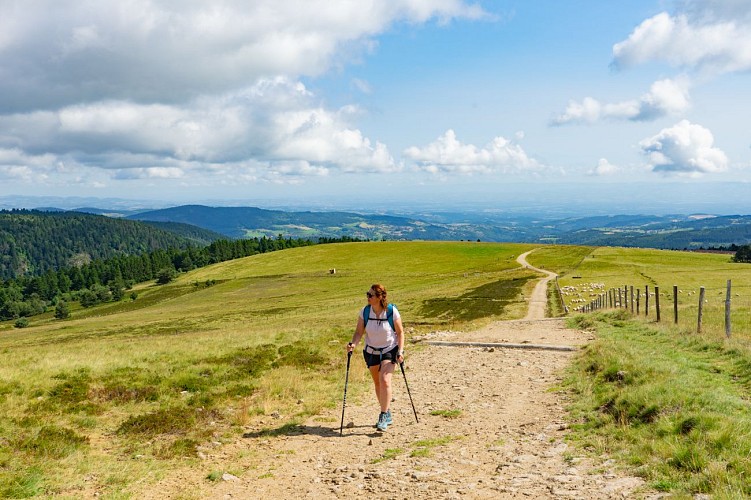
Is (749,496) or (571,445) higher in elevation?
(749,496)

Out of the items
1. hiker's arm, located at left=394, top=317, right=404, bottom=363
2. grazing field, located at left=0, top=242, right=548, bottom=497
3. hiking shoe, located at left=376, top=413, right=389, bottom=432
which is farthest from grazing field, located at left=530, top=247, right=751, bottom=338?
hiking shoe, located at left=376, top=413, right=389, bottom=432

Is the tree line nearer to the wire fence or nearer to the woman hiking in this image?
the wire fence

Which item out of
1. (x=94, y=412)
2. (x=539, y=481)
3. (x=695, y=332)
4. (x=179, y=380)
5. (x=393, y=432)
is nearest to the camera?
(x=539, y=481)

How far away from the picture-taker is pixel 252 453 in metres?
10.8

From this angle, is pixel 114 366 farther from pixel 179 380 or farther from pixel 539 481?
pixel 539 481

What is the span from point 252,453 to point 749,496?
9129 mm

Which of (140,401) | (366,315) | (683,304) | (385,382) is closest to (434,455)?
(385,382)

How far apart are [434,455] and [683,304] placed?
40.1 metres

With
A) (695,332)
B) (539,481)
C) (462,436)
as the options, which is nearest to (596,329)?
(695,332)

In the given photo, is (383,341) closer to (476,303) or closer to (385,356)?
(385,356)

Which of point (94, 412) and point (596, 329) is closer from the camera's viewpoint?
point (94, 412)

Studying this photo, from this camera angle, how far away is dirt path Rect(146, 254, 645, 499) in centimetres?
787

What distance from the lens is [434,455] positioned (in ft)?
31.6

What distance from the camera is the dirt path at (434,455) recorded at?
7.87 metres
